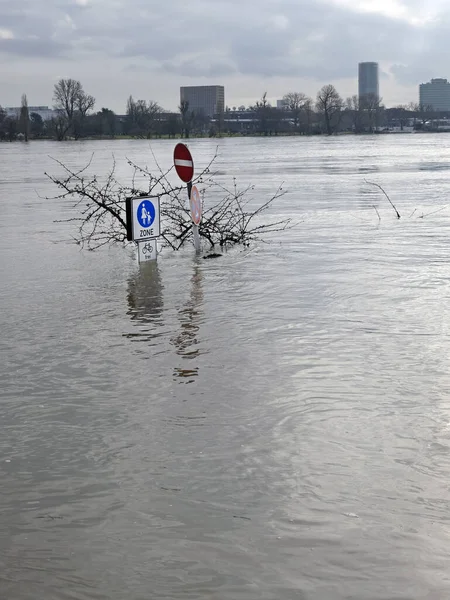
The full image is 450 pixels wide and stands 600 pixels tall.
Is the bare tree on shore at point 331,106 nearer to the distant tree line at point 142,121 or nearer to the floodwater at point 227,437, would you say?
the distant tree line at point 142,121

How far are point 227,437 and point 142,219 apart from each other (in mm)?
6592

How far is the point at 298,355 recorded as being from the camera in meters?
6.97

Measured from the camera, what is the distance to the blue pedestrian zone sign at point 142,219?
11148 millimetres

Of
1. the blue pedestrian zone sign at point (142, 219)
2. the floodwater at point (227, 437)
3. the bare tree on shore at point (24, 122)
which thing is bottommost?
the floodwater at point (227, 437)

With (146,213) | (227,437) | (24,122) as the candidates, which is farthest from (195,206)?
(24,122)

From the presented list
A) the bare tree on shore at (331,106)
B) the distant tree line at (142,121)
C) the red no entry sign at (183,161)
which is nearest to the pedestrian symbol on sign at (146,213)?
the red no entry sign at (183,161)

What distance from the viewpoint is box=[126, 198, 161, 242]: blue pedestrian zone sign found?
1115 cm

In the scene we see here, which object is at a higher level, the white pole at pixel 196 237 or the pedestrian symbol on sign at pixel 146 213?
the pedestrian symbol on sign at pixel 146 213

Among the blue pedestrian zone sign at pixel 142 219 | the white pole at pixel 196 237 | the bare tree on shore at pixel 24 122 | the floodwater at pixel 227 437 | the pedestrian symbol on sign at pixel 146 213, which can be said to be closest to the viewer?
the floodwater at pixel 227 437

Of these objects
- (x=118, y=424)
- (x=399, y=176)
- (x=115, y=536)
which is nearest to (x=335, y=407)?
(x=118, y=424)

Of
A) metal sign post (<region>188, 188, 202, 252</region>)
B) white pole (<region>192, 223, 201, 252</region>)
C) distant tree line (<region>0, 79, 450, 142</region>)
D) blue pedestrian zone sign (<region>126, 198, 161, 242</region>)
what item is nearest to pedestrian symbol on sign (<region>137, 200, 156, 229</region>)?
blue pedestrian zone sign (<region>126, 198, 161, 242</region>)

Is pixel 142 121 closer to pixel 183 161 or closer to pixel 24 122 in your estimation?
pixel 24 122

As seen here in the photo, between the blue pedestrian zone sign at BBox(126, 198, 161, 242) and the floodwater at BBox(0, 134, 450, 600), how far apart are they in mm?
735

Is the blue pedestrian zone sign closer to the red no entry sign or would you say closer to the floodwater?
the floodwater
